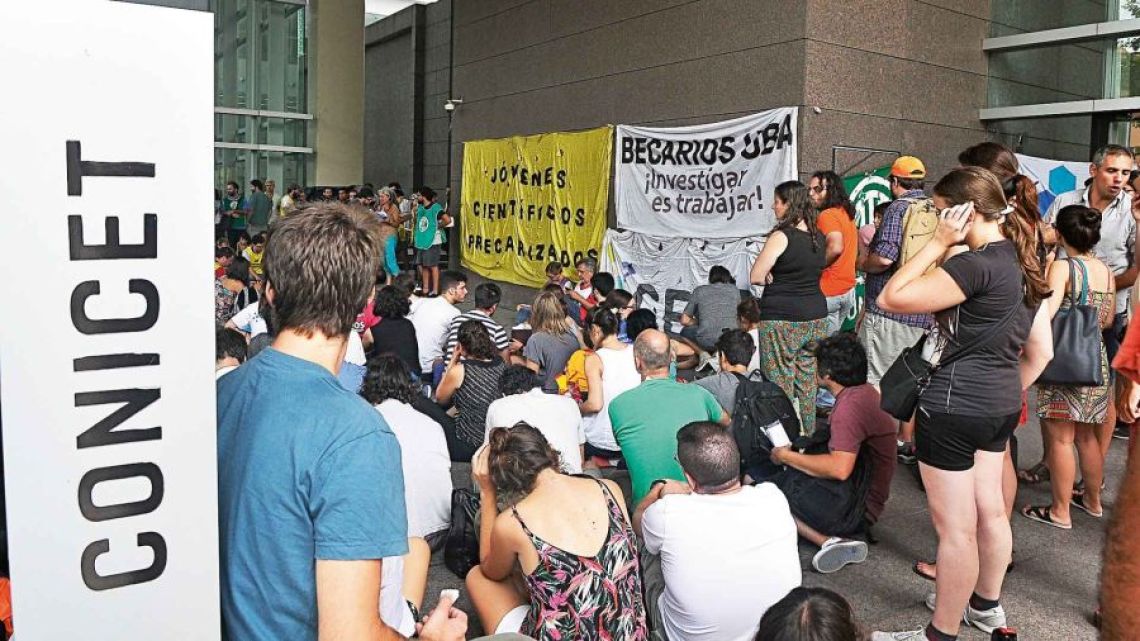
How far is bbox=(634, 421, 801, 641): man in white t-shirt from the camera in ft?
10.6

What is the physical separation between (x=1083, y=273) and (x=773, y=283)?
5.63 ft

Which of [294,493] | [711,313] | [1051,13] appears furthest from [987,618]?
[1051,13]

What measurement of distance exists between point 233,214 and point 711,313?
42.6ft

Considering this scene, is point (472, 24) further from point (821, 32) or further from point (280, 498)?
point (280, 498)

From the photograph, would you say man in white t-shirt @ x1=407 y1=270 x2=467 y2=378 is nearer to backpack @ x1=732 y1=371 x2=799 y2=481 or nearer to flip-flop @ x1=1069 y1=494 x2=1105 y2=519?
backpack @ x1=732 y1=371 x2=799 y2=481

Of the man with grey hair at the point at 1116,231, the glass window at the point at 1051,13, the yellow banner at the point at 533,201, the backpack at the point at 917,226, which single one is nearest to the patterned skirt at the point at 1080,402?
the man with grey hair at the point at 1116,231

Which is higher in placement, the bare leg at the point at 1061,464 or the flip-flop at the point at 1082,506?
the bare leg at the point at 1061,464

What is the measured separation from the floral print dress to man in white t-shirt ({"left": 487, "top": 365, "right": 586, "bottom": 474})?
127cm

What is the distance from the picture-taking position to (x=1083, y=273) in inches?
186

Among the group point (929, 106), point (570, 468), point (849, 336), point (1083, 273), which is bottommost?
point (570, 468)

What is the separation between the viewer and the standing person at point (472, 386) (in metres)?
5.52

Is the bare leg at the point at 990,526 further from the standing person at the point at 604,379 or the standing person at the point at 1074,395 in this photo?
the standing person at the point at 604,379

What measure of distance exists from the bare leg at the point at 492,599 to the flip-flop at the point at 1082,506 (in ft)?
10.8

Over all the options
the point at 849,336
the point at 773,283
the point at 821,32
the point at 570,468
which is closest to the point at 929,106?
the point at 821,32
